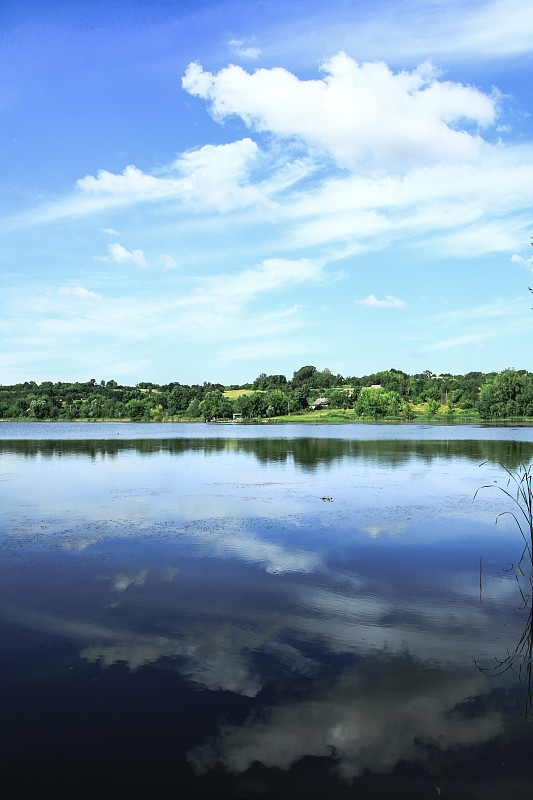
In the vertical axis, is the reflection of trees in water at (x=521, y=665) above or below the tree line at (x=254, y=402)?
A: below

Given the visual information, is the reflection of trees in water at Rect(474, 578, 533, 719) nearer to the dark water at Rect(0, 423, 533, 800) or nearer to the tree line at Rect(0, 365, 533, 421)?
the dark water at Rect(0, 423, 533, 800)

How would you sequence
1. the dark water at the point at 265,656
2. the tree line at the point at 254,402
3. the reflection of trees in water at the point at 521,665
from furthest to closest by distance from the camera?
the tree line at the point at 254,402
the reflection of trees in water at the point at 521,665
the dark water at the point at 265,656


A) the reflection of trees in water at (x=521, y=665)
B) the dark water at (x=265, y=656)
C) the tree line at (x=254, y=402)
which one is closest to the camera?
the dark water at (x=265, y=656)

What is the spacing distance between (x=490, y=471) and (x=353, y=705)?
74.6 ft

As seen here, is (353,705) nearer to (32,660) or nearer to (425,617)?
(425,617)

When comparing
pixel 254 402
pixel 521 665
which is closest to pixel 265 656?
pixel 521 665

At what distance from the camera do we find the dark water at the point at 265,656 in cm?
531

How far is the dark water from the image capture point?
531cm

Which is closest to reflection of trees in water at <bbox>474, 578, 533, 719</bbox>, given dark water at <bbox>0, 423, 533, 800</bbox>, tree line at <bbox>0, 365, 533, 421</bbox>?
dark water at <bbox>0, 423, 533, 800</bbox>

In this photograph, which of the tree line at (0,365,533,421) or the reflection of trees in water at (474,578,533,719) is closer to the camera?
the reflection of trees in water at (474,578,533,719)

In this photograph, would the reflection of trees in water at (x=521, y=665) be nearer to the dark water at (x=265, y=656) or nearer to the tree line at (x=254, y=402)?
the dark water at (x=265, y=656)

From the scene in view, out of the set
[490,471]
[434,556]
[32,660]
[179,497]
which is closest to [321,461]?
[490,471]

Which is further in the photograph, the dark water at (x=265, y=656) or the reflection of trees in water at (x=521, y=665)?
the reflection of trees in water at (x=521, y=665)

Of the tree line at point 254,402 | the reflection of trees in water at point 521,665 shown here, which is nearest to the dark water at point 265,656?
the reflection of trees in water at point 521,665
